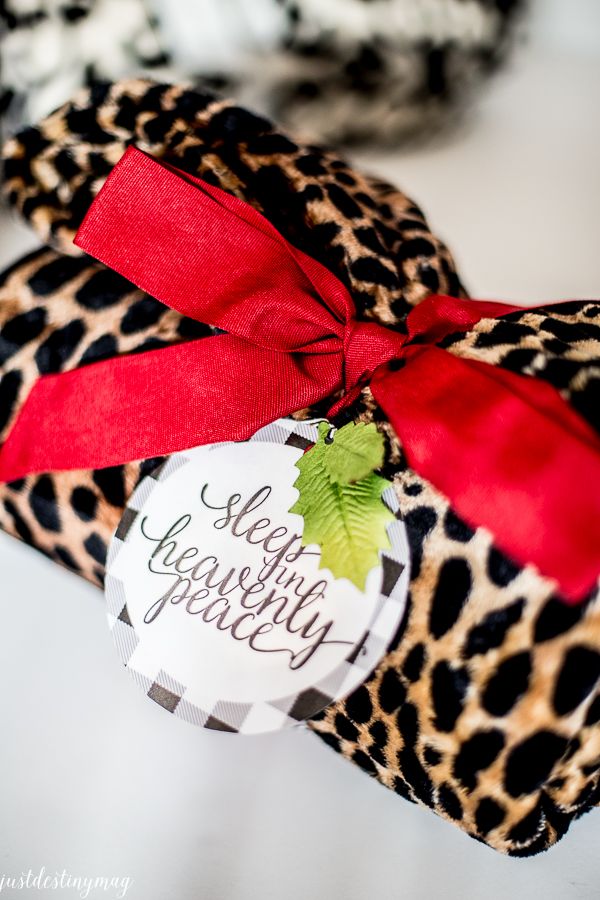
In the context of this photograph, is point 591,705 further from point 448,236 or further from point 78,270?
point 448,236

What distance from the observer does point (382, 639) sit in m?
0.36

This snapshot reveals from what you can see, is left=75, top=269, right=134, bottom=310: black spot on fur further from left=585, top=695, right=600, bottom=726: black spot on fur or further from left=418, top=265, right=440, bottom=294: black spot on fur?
left=585, top=695, right=600, bottom=726: black spot on fur

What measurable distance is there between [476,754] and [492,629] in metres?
0.06

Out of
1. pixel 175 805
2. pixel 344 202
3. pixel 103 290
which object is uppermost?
pixel 344 202

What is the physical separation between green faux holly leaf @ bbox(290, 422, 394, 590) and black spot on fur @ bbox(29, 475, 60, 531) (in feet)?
0.57

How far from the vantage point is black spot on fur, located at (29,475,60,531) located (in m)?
0.46

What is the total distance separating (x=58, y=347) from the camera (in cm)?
46

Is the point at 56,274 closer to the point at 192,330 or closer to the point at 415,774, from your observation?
the point at 192,330

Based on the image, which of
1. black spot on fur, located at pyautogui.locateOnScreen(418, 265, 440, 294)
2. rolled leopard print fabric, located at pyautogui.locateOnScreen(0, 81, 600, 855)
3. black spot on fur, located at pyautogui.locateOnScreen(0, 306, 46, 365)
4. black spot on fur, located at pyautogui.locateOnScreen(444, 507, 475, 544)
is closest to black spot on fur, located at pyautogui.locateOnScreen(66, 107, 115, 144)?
rolled leopard print fabric, located at pyautogui.locateOnScreen(0, 81, 600, 855)

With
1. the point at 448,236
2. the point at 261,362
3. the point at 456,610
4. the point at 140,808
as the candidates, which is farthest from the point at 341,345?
the point at 448,236

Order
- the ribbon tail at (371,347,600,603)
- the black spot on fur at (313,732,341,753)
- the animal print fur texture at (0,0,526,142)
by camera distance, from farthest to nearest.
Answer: the animal print fur texture at (0,0,526,142) < the black spot on fur at (313,732,341,753) < the ribbon tail at (371,347,600,603)

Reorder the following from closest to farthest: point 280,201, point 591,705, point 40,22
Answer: point 591,705
point 280,201
point 40,22

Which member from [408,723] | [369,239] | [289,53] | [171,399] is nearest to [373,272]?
[369,239]

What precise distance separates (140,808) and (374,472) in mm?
233
